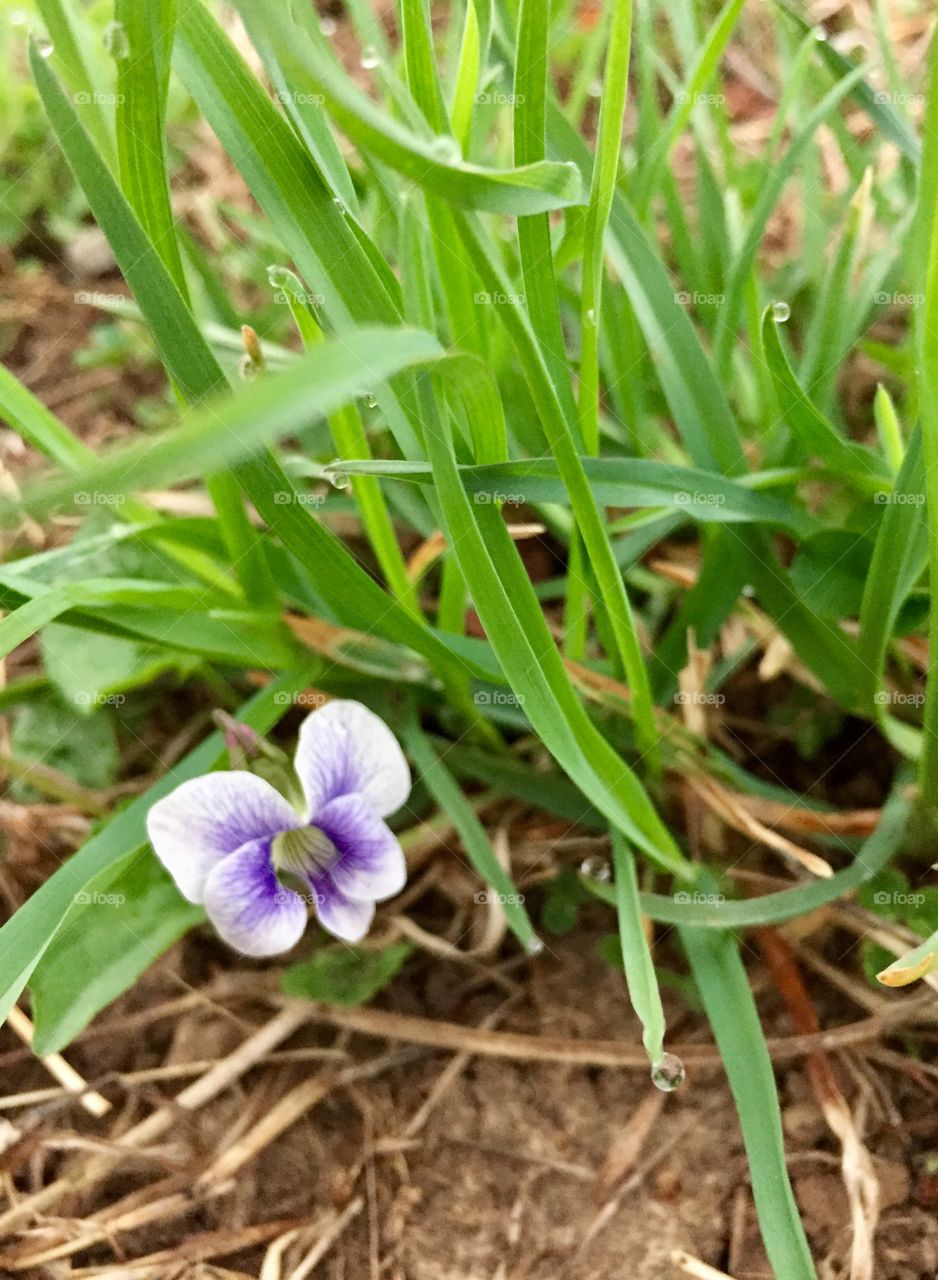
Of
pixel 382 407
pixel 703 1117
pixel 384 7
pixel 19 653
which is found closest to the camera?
pixel 382 407

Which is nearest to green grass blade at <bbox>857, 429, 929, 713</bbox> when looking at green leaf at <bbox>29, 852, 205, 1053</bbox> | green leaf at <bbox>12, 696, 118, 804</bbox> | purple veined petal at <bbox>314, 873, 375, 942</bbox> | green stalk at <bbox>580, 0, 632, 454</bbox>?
green stalk at <bbox>580, 0, 632, 454</bbox>

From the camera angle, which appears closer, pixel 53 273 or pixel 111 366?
pixel 111 366

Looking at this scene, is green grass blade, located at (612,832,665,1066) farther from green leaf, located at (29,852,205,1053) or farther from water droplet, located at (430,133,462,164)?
water droplet, located at (430,133,462,164)

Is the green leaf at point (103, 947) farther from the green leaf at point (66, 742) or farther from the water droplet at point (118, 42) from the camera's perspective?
the water droplet at point (118, 42)

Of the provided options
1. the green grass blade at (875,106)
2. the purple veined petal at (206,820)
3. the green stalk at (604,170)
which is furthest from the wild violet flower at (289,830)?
the green grass blade at (875,106)

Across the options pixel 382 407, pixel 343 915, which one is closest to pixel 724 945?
pixel 343 915

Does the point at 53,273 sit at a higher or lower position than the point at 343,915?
higher

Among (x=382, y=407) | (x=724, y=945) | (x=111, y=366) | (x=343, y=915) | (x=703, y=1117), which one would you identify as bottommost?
(x=703, y=1117)

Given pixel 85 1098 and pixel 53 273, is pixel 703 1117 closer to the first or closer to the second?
pixel 85 1098
